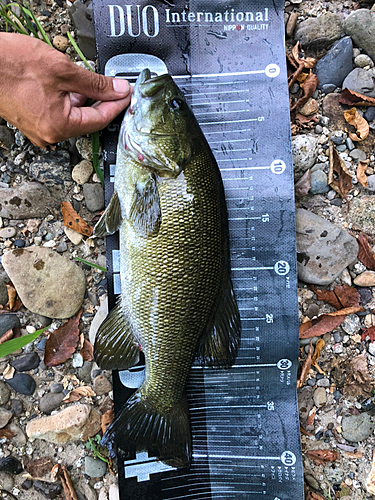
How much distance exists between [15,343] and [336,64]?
7.38 feet

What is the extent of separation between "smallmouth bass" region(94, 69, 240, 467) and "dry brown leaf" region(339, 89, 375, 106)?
3.06 ft

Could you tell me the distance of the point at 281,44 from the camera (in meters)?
1.80

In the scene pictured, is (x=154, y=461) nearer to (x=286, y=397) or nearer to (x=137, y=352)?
(x=137, y=352)

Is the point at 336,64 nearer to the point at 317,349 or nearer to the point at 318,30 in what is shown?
the point at 318,30

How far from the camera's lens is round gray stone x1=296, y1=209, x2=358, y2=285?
1839 millimetres

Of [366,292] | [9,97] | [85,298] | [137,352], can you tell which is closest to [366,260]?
[366,292]

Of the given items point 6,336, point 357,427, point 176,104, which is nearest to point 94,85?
point 176,104

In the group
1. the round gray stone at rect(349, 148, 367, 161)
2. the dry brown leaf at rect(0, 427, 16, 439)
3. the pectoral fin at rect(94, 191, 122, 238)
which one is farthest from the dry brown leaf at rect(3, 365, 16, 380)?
the round gray stone at rect(349, 148, 367, 161)

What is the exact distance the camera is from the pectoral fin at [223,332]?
166 cm

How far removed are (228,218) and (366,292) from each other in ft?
2.92

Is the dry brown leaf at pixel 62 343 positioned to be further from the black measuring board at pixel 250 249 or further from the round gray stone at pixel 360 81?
the round gray stone at pixel 360 81

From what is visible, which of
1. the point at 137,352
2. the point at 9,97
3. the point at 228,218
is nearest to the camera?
the point at 9,97

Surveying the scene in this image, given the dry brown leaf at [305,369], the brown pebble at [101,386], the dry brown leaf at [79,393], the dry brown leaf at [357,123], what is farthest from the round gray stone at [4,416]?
the dry brown leaf at [357,123]

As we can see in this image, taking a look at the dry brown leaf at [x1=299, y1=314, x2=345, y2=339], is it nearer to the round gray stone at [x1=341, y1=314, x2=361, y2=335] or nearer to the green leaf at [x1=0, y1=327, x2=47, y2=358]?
the round gray stone at [x1=341, y1=314, x2=361, y2=335]
